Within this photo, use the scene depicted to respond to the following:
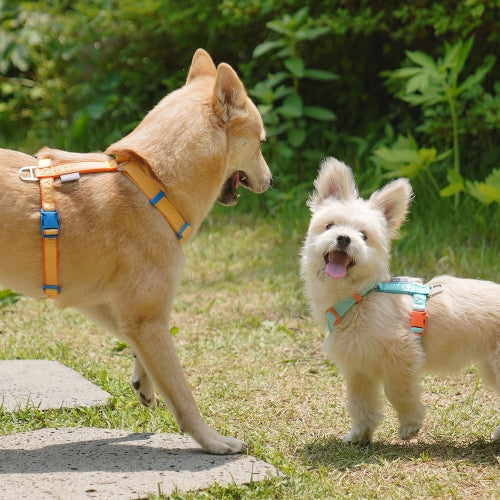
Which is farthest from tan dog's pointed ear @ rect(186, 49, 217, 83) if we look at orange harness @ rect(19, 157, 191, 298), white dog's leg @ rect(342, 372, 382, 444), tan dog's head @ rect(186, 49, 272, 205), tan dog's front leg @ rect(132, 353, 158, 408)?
white dog's leg @ rect(342, 372, 382, 444)

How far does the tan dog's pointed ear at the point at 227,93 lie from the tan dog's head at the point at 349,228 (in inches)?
20.7

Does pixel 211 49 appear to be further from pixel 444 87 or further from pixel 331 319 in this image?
pixel 331 319

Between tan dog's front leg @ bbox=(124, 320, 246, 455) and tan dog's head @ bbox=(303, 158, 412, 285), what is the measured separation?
2.52ft

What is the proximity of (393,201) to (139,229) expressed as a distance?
1.20m

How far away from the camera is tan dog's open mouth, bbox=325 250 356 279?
3.70 meters

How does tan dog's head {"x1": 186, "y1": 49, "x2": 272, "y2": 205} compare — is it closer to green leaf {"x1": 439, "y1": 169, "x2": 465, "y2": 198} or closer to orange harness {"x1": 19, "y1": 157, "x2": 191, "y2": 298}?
orange harness {"x1": 19, "y1": 157, "x2": 191, "y2": 298}

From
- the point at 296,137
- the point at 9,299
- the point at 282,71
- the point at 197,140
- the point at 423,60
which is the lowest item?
the point at 9,299

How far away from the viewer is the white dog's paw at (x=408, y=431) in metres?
3.73

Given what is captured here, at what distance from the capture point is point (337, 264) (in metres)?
3.73

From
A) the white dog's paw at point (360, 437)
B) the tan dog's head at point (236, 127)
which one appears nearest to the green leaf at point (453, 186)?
the tan dog's head at point (236, 127)

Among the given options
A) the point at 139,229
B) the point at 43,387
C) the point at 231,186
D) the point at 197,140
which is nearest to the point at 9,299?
the point at 43,387

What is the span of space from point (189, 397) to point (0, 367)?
1483 mm

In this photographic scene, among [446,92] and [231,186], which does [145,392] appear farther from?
[446,92]

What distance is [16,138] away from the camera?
10.3 meters
